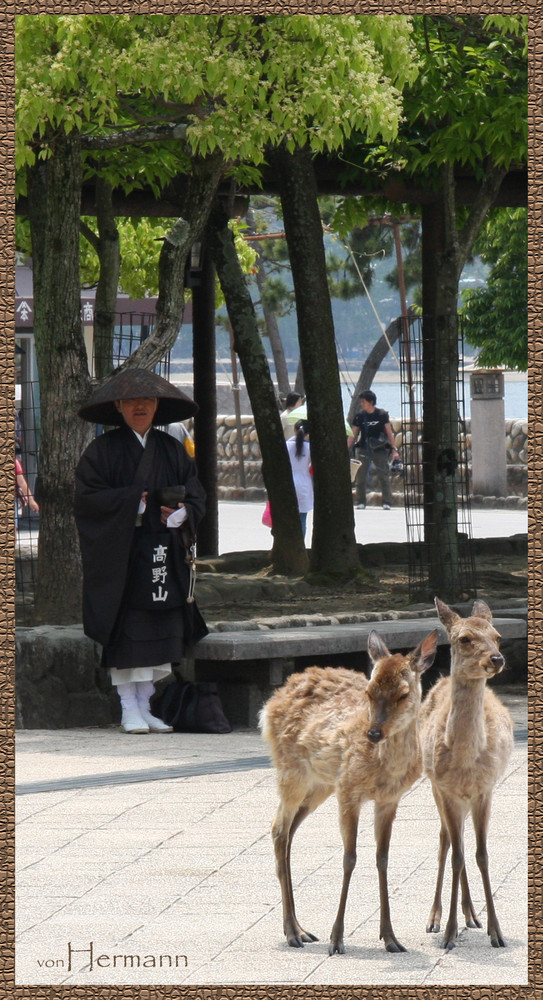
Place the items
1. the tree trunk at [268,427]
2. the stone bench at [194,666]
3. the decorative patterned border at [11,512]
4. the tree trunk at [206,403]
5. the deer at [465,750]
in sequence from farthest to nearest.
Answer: the tree trunk at [206,403], the tree trunk at [268,427], the stone bench at [194,666], the deer at [465,750], the decorative patterned border at [11,512]

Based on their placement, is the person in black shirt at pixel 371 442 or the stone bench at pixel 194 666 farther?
the person in black shirt at pixel 371 442

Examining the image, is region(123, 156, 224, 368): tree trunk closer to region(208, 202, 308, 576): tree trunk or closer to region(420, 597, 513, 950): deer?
region(208, 202, 308, 576): tree trunk

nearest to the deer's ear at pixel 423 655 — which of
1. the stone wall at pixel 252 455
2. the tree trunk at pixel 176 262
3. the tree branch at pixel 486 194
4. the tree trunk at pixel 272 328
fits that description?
the tree trunk at pixel 176 262

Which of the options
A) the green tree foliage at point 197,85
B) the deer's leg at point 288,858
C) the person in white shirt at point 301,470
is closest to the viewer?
the deer's leg at point 288,858

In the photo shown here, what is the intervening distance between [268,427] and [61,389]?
3082 mm

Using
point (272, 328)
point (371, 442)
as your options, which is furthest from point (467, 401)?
point (371, 442)

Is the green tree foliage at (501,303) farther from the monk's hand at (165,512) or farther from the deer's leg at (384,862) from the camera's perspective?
the deer's leg at (384,862)

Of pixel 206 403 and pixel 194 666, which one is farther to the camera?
pixel 206 403

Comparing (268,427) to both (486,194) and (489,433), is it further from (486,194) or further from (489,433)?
(489,433)

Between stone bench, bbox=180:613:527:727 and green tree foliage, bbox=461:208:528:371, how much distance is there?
597 inches

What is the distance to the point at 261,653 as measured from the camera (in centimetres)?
858

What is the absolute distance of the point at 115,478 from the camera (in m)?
8.39

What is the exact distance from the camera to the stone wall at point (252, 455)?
2736 centimetres

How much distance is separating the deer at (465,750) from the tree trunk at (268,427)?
8.22 meters
